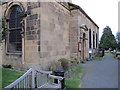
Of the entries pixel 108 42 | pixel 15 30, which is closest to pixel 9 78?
pixel 15 30

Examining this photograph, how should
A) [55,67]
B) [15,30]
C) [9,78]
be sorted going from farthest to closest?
[15,30], [55,67], [9,78]

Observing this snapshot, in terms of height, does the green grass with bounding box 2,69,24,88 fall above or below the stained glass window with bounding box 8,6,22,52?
below

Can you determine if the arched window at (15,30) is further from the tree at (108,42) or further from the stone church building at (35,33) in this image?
the tree at (108,42)

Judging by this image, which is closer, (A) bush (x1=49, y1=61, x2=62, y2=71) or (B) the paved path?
(B) the paved path

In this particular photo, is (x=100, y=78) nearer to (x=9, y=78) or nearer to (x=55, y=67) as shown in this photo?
(x=55, y=67)

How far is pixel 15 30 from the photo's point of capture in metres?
10.7

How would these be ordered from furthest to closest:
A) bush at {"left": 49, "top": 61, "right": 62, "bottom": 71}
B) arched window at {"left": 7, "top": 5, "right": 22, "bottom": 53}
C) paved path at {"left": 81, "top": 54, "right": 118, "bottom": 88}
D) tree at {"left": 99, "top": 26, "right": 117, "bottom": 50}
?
tree at {"left": 99, "top": 26, "right": 117, "bottom": 50}, arched window at {"left": 7, "top": 5, "right": 22, "bottom": 53}, bush at {"left": 49, "top": 61, "right": 62, "bottom": 71}, paved path at {"left": 81, "top": 54, "right": 118, "bottom": 88}

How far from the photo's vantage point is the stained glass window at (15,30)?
10.4m

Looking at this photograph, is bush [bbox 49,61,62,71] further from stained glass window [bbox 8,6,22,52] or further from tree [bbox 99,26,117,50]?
tree [bbox 99,26,117,50]

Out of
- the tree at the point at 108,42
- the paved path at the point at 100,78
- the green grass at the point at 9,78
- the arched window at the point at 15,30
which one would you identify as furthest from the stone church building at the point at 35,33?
the tree at the point at 108,42

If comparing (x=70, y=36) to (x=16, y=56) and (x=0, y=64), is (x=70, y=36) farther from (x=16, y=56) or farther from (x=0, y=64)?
(x=0, y=64)

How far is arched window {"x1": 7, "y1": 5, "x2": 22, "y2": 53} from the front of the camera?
10391 millimetres

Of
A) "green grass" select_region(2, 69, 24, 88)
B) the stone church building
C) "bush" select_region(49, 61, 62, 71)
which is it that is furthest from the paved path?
"green grass" select_region(2, 69, 24, 88)

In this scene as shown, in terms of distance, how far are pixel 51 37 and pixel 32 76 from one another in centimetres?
535
